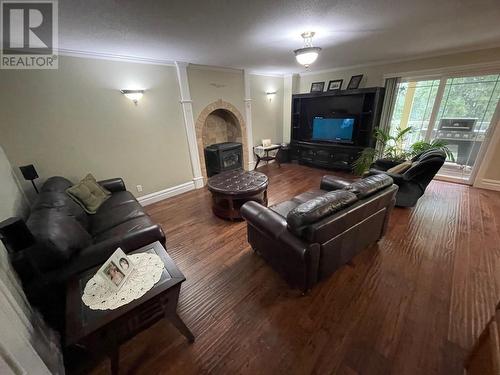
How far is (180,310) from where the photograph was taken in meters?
1.79

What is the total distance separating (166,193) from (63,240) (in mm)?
2481

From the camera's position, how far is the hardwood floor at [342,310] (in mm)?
1394

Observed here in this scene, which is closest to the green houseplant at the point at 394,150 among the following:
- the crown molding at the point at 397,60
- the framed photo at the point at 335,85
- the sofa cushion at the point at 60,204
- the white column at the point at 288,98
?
the crown molding at the point at 397,60

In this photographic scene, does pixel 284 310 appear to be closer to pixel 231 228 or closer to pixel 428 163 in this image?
pixel 231 228

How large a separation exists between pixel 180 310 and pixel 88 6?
2.56 metres

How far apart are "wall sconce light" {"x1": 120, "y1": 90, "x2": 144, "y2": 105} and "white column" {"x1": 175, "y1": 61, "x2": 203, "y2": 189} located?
76 centimetres

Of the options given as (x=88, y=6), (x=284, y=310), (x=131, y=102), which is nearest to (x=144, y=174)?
(x=131, y=102)

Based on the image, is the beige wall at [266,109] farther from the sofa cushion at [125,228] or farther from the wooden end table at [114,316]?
the wooden end table at [114,316]

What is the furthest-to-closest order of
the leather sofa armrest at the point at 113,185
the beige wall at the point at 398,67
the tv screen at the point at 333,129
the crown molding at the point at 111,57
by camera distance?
1. the tv screen at the point at 333,129
2. the beige wall at the point at 398,67
3. the leather sofa armrest at the point at 113,185
4. the crown molding at the point at 111,57

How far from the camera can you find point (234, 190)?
2865 mm

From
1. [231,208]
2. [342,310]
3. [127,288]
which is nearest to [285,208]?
[231,208]

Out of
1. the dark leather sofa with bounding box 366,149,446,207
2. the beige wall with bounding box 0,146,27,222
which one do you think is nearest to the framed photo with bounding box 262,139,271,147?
the dark leather sofa with bounding box 366,149,446,207

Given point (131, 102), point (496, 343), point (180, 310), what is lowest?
point (180, 310)

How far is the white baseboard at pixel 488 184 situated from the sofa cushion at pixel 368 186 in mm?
3166
